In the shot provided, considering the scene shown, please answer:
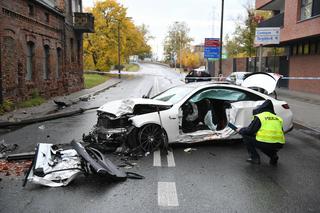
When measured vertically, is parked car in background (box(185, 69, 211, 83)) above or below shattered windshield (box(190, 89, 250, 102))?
below

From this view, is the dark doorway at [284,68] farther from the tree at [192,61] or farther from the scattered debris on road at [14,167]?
the tree at [192,61]

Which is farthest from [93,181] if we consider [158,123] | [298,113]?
[298,113]

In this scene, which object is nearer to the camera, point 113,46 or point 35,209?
point 35,209

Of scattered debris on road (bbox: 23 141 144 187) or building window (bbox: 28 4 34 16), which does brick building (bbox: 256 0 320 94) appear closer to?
building window (bbox: 28 4 34 16)

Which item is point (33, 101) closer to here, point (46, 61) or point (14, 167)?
point (46, 61)

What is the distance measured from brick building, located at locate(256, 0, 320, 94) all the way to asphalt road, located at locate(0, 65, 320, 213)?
16.7 metres

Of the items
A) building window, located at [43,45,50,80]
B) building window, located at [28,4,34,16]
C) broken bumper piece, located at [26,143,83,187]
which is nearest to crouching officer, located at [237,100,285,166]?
broken bumper piece, located at [26,143,83,187]

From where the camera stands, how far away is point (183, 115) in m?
7.82

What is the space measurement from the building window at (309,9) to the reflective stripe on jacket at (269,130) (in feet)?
56.6

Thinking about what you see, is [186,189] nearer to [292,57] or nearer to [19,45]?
[19,45]

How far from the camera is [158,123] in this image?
7.19 meters

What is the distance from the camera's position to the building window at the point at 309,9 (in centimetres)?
2102

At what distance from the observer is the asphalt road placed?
178 inches

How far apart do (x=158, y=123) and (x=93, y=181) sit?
85.7 inches
